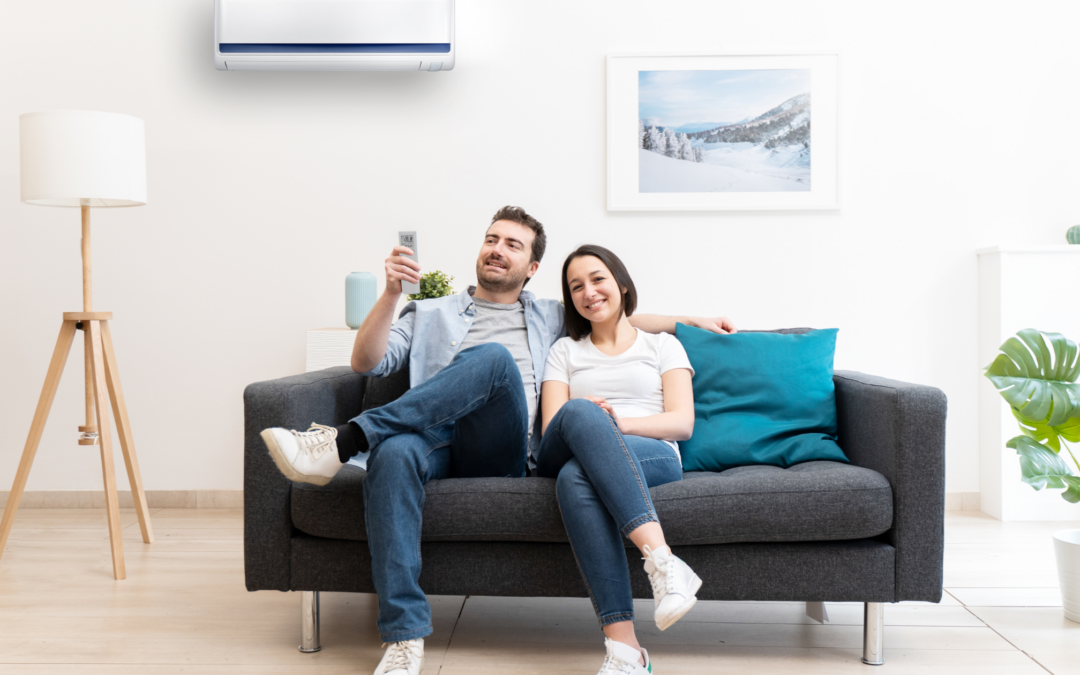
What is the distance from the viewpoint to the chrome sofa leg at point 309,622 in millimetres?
1723

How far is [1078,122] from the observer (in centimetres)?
299

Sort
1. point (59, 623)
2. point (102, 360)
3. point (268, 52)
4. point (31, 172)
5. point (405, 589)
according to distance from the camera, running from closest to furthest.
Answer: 1. point (405, 589)
2. point (59, 623)
3. point (31, 172)
4. point (102, 360)
5. point (268, 52)

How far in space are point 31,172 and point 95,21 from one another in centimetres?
101

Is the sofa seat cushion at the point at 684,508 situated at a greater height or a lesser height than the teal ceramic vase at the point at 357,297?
lesser

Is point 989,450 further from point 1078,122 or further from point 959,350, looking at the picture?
point 1078,122

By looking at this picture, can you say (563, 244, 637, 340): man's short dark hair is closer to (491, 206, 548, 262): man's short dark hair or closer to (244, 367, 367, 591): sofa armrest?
(491, 206, 548, 262): man's short dark hair

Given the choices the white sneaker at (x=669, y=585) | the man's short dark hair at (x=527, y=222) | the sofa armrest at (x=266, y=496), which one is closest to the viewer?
the white sneaker at (x=669, y=585)

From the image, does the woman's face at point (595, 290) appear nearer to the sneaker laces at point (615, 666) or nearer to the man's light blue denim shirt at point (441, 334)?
the man's light blue denim shirt at point (441, 334)

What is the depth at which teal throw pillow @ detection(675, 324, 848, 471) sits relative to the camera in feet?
6.41

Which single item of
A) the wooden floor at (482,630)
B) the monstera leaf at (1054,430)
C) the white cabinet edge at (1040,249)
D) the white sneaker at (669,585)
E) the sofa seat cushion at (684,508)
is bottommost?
the wooden floor at (482,630)

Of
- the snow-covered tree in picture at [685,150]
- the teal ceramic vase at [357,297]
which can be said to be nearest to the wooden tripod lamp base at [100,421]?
the teal ceramic vase at [357,297]

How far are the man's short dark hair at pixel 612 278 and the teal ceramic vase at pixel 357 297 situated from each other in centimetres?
95

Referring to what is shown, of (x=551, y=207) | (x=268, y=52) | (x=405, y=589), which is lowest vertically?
(x=405, y=589)

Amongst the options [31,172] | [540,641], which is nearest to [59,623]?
[540,641]
